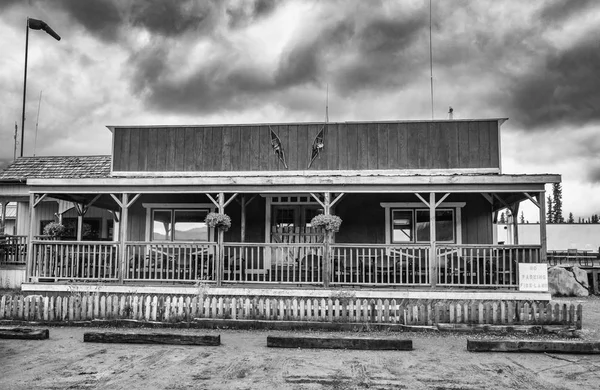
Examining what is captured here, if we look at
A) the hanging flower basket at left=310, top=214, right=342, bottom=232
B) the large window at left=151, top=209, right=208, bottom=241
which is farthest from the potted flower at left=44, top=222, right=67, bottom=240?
the hanging flower basket at left=310, top=214, right=342, bottom=232

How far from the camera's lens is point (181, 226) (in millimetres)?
17188

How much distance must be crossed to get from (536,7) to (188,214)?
15646mm

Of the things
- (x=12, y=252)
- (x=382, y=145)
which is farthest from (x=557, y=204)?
(x=12, y=252)

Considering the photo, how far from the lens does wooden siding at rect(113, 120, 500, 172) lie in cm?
1595

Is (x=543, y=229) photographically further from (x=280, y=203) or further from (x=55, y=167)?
(x=55, y=167)

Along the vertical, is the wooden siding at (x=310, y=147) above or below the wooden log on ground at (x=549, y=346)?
above

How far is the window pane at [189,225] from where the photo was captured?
56.1 ft

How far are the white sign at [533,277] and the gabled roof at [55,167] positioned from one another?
16310 millimetres

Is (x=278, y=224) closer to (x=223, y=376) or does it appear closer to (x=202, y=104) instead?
(x=223, y=376)

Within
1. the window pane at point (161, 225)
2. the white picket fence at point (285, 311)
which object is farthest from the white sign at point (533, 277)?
the window pane at point (161, 225)

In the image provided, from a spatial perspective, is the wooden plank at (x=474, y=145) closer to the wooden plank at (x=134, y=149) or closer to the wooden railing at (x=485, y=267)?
the wooden railing at (x=485, y=267)

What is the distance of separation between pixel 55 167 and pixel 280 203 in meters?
12.4

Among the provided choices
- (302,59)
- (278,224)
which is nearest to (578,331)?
(278,224)

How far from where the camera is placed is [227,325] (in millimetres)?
12188
